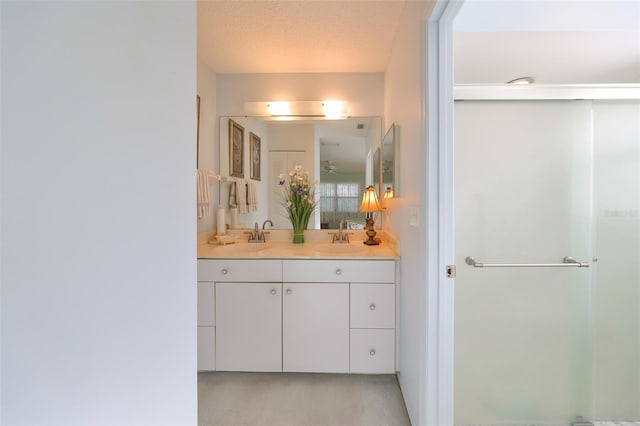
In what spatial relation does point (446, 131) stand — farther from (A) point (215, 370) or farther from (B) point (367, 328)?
(A) point (215, 370)

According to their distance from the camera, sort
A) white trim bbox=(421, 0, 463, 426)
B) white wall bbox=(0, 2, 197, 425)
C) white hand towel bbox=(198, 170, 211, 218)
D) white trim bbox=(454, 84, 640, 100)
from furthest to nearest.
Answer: white hand towel bbox=(198, 170, 211, 218) < white trim bbox=(454, 84, 640, 100) < white trim bbox=(421, 0, 463, 426) < white wall bbox=(0, 2, 197, 425)

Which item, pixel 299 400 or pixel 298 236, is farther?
pixel 298 236

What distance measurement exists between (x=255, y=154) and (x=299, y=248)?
99 cm

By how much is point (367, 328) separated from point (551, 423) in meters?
1.09

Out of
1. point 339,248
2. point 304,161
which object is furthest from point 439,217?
point 304,161

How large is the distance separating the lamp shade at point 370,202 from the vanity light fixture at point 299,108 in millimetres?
728

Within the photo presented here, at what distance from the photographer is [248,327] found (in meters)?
1.78

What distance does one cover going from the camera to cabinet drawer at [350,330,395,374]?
1751 mm

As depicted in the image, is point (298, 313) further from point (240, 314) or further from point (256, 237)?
point (256, 237)

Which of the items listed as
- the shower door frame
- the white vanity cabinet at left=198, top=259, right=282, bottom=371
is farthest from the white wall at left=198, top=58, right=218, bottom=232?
the shower door frame

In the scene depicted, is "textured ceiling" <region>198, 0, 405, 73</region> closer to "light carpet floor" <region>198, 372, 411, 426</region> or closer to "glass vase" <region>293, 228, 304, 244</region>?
"glass vase" <region>293, 228, 304, 244</region>

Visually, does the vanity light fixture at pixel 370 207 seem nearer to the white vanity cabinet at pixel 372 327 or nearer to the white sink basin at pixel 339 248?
the white sink basin at pixel 339 248

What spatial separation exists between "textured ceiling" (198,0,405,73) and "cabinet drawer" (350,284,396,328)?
1.70 metres

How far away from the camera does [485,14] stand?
130 cm
